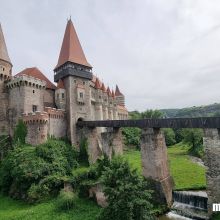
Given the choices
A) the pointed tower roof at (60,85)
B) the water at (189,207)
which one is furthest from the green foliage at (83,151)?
the water at (189,207)

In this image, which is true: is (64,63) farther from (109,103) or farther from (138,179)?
(138,179)

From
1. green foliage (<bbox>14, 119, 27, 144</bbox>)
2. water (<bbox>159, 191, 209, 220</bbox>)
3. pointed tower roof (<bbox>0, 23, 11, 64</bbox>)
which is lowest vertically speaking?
water (<bbox>159, 191, 209, 220</bbox>)

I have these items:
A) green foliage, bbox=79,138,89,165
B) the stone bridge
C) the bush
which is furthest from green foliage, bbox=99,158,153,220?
green foliage, bbox=79,138,89,165

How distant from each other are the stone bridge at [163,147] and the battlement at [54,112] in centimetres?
497

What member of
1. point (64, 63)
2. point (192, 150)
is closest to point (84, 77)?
point (64, 63)

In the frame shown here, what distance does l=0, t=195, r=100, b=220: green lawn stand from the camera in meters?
20.2

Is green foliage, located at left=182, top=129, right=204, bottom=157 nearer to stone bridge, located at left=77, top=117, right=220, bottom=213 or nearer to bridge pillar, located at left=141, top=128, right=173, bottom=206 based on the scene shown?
stone bridge, located at left=77, top=117, right=220, bottom=213

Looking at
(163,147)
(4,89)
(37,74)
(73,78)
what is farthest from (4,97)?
(163,147)

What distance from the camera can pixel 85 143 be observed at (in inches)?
1342

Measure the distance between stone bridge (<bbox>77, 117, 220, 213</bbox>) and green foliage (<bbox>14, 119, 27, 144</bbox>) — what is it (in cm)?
858

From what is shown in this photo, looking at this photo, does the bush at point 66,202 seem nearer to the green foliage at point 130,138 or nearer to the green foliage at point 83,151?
the green foliage at point 83,151

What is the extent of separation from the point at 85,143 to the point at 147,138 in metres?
12.2

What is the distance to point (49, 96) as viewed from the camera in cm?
3656

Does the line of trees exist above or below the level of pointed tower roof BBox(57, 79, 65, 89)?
below
